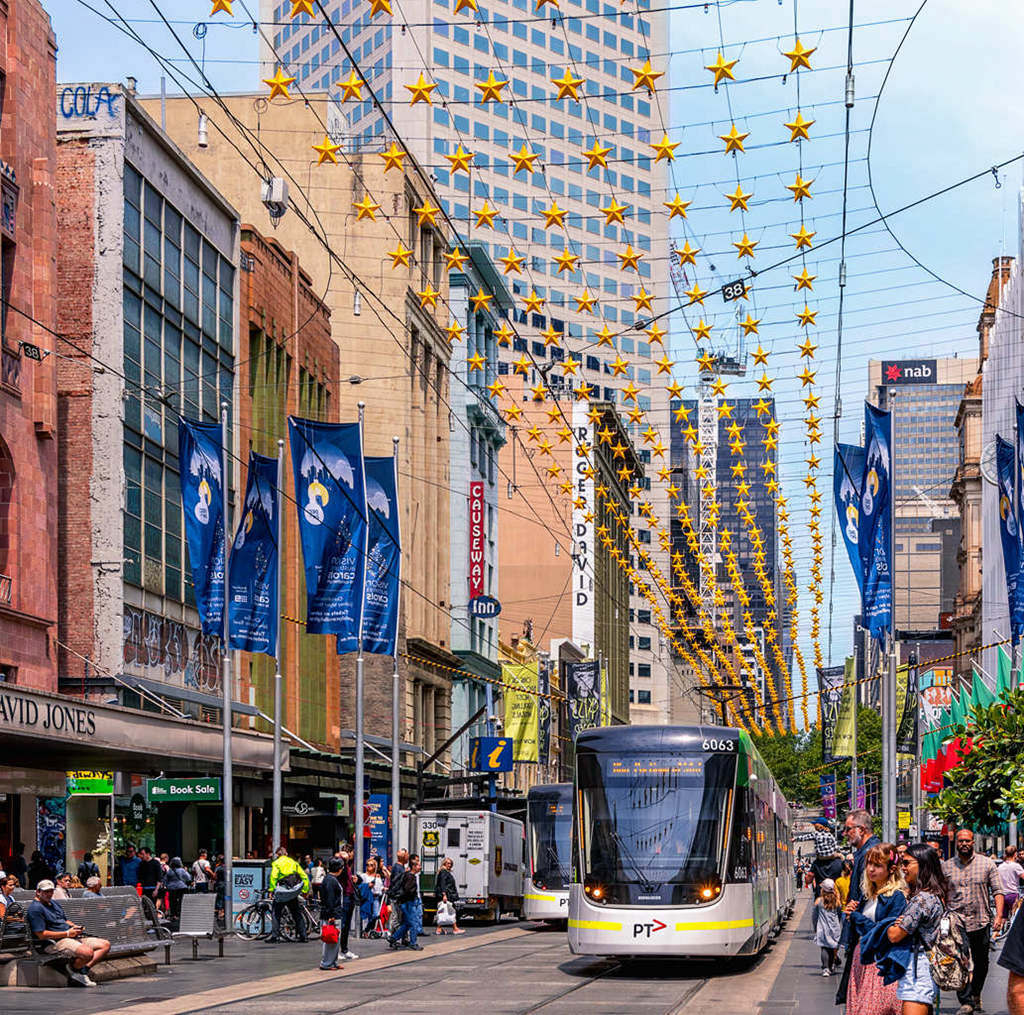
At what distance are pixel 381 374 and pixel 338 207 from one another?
6248 millimetres

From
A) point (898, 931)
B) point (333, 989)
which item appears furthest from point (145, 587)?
point (898, 931)

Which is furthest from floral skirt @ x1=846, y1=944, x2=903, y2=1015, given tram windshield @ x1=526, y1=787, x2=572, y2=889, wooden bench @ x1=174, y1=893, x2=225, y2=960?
tram windshield @ x1=526, y1=787, x2=572, y2=889

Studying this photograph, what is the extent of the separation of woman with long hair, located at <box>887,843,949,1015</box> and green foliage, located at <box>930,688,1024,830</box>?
1340 cm

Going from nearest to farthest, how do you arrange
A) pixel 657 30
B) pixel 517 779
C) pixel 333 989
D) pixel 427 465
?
pixel 333 989 < pixel 427 465 < pixel 517 779 < pixel 657 30

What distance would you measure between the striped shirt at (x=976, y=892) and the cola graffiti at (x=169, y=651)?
25.8 m

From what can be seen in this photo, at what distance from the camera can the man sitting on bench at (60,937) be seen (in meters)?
Answer: 22.0

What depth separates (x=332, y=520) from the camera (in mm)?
35344

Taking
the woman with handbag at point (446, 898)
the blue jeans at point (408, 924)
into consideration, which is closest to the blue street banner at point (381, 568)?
the woman with handbag at point (446, 898)

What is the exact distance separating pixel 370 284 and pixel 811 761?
96.2 m

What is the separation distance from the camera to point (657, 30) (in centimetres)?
13812

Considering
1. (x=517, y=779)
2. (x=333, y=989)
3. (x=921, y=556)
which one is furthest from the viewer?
(x=921, y=556)

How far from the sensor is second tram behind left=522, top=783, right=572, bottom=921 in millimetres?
41250

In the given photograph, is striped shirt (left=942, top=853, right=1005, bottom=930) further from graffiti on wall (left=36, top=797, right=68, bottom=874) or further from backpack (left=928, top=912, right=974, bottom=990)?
graffiti on wall (left=36, top=797, right=68, bottom=874)

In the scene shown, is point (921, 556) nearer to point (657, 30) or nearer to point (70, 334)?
point (657, 30)
